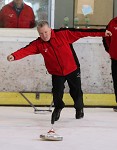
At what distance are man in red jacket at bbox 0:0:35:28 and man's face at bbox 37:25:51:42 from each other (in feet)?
7.21

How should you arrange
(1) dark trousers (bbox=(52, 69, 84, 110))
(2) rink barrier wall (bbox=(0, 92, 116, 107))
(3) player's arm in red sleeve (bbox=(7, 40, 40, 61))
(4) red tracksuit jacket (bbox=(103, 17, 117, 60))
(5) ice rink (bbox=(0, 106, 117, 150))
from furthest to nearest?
1. (2) rink barrier wall (bbox=(0, 92, 116, 107))
2. (4) red tracksuit jacket (bbox=(103, 17, 117, 60))
3. (1) dark trousers (bbox=(52, 69, 84, 110))
4. (3) player's arm in red sleeve (bbox=(7, 40, 40, 61))
5. (5) ice rink (bbox=(0, 106, 117, 150))

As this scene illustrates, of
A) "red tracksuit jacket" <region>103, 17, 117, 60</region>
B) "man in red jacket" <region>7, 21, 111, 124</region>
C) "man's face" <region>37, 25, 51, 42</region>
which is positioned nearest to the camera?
"man's face" <region>37, 25, 51, 42</region>

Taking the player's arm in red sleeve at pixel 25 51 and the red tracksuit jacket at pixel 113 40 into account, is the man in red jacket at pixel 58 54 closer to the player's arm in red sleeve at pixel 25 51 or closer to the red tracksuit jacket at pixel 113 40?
the player's arm in red sleeve at pixel 25 51

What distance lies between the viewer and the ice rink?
3924mm

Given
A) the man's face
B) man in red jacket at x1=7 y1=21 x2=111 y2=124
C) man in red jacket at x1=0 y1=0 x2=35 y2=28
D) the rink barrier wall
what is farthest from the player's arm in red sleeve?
man in red jacket at x1=0 y1=0 x2=35 y2=28

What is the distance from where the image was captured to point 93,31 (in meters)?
4.99

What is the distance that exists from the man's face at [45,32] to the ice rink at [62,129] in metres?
0.86

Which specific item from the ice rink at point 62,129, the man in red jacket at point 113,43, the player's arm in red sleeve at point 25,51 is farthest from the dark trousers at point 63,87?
the man in red jacket at point 113,43

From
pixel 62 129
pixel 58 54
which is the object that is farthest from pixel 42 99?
pixel 62 129

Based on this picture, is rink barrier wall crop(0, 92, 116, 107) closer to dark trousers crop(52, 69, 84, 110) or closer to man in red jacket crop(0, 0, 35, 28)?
man in red jacket crop(0, 0, 35, 28)

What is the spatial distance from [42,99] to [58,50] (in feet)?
5.49

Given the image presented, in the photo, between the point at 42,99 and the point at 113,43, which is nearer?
the point at 113,43

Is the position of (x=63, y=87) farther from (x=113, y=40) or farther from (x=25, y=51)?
(x=113, y=40)

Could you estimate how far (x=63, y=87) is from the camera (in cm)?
501
